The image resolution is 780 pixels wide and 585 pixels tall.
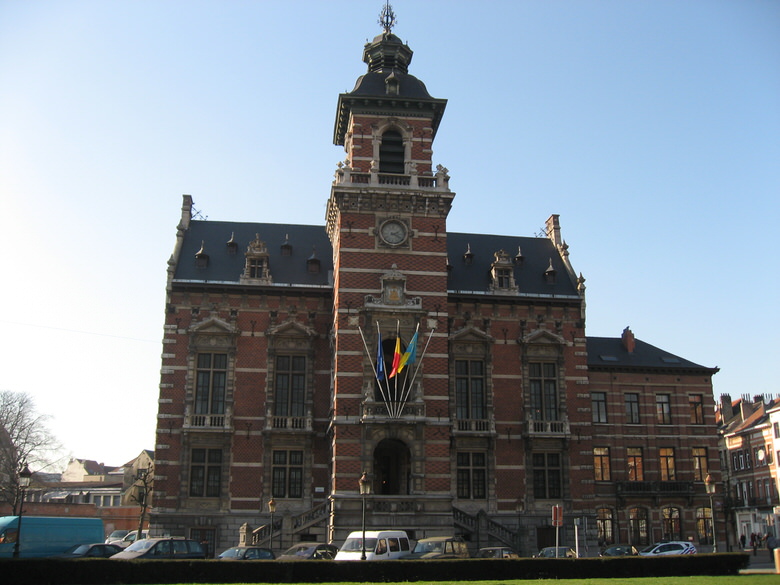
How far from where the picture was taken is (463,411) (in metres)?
39.9

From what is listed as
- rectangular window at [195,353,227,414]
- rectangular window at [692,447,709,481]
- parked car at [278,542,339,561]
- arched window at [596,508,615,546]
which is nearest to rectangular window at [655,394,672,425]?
rectangular window at [692,447,709,481]

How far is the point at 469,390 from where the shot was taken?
40188 mm

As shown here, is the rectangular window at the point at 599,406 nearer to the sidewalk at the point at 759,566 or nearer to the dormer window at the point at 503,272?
the dormer window at the point at 503,272

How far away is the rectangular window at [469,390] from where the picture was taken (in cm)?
3997

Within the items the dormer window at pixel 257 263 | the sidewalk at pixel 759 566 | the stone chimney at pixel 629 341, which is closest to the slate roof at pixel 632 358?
the stone chimney at pixel 629 341

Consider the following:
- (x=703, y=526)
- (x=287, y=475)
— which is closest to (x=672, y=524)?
(x=703, y=526)

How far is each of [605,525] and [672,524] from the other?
3.91m

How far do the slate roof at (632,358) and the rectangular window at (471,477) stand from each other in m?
9.94

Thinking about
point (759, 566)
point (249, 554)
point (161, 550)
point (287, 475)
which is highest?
point (287, 475)

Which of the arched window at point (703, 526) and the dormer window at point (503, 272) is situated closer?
the dormer window at point (503, 272)

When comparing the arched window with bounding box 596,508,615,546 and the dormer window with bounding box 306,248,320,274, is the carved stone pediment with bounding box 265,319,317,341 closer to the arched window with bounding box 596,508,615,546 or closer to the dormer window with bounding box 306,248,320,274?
the dormer window with bounding box 306,248,320,274

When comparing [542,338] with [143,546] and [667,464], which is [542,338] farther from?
[143,546]

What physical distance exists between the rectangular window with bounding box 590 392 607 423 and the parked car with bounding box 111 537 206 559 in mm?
25011

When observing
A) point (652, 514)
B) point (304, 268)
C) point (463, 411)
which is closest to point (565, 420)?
point (463, 411)
